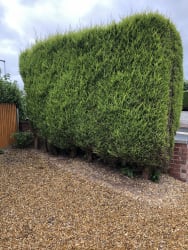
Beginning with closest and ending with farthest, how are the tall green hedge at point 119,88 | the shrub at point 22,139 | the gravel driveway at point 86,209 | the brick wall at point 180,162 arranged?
the gravel driveway at point 86,209 → the tall green hedge at point 119,88 → the brick wall at point 180,162 → the shrub at point 22,139

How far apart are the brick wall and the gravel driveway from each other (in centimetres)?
17

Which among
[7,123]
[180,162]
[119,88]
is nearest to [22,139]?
[7,123]

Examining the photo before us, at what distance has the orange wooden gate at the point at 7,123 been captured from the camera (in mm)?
4711

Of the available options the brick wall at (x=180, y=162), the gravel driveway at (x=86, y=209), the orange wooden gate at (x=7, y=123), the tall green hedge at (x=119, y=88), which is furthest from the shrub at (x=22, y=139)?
the brick wall at (x=180, y=162)

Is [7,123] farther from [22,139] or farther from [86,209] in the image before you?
[86,209]

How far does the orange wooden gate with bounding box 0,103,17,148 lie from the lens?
4.71 meters

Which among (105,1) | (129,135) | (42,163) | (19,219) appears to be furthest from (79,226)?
(105,1)

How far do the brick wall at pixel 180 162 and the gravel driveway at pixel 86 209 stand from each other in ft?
0.56

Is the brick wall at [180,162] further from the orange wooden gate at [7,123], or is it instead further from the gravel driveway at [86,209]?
the orange wooden gate at [7,123]

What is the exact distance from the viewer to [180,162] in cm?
366

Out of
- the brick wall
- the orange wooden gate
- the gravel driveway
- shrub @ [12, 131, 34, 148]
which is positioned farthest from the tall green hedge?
the orange wooden gate

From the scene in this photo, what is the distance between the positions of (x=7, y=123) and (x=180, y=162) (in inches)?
157

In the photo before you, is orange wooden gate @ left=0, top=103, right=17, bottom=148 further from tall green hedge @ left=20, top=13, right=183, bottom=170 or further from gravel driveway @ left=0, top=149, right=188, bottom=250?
tall green hedge @ left=20, top=13, right=183, bottom=170

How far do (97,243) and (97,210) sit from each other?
0.56m
